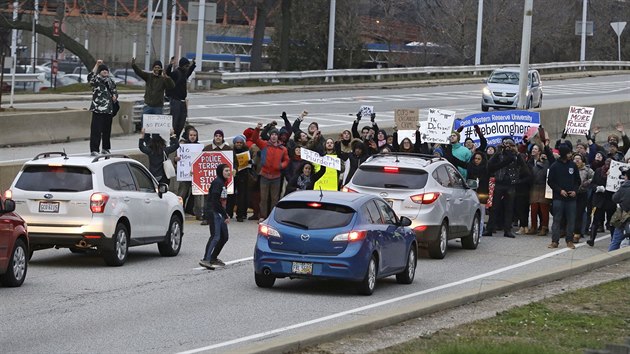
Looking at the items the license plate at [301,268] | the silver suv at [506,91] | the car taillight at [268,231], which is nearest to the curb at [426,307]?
the license plate at [301,268]

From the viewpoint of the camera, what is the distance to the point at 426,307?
15.4 m

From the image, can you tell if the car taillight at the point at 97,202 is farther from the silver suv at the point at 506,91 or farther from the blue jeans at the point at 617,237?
the silver suv at the point at 506,91

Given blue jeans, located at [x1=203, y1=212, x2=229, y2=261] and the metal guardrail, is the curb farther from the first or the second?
the metal guardrail

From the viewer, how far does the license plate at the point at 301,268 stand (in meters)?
17.3

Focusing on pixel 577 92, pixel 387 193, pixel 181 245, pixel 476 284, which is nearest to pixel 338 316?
pixel 476 284

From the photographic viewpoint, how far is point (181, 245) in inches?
917

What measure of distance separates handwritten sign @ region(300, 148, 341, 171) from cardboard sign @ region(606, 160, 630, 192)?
5136mm

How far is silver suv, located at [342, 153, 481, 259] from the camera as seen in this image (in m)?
21.9

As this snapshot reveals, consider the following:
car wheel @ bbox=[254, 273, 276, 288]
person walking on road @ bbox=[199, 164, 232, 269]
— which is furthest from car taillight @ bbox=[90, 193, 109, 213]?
car wheel @ bbox=[254, 273, 276, 288]

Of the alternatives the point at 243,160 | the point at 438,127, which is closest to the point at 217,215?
the point at 243,160

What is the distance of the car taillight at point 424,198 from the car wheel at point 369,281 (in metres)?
4.23

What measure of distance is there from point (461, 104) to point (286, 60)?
14.3m

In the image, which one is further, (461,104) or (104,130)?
(461,104)

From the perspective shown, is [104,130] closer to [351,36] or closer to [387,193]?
[387,193]
